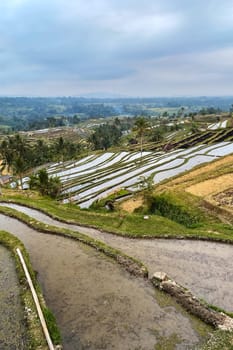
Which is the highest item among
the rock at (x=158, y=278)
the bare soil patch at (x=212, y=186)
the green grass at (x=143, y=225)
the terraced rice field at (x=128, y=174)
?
the bare soil patch at (x=212, y=186)

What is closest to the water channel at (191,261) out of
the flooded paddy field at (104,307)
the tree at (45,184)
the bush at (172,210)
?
the flooded paddy field at (104,307)

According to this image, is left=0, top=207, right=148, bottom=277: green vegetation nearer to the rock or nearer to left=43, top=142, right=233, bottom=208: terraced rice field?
the rock

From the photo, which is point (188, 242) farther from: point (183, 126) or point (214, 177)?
point (183, 126)

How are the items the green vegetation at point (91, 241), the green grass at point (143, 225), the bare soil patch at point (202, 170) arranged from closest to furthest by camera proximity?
the green vegetation at point (91, 241) < the green grass at point (143, 225) < the bare soil patch at point (202, 170)

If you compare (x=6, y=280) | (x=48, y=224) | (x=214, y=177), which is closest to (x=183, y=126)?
(x=214, y=177)

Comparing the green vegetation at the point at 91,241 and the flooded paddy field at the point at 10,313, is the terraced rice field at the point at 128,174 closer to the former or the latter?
the green vegetation at the point at 91,241

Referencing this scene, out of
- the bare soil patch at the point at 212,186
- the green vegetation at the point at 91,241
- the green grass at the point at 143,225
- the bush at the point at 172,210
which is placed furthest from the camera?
the bare soil patch at the point at 212,186

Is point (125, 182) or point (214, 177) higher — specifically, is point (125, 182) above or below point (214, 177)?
below
